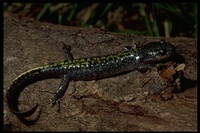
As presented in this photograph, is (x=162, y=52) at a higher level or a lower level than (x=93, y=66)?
higher

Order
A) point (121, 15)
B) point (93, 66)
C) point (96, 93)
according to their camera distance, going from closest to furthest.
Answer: point (96, 93)
point (93, 66)
point (121, 15)

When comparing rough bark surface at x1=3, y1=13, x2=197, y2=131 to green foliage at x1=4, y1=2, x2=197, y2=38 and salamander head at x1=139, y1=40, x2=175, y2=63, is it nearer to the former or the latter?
salamander head at x1=139, y1=40, x2=175, y2=63

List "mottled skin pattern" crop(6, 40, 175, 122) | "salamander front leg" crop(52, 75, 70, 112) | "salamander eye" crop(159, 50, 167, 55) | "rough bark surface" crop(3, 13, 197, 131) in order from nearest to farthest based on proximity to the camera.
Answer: "rough bark surface" crop(3, 13, 197, 131)
"salamander front leg" crop(52, 75, 70, 112)
"mottled skin pattern" crop(6, 40, 175, 122)
"salamander eye" crop(159, 50, 167, 55)

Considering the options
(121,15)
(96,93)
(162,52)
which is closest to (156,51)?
(162,52)

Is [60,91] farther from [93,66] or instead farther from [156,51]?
[156,51]

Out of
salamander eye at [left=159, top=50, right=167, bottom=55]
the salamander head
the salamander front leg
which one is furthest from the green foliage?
the salamander front leg

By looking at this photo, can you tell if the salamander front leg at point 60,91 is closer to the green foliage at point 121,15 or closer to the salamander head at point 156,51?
the salamander head at point 156,51

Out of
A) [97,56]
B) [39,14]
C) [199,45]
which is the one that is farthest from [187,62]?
[39,14]

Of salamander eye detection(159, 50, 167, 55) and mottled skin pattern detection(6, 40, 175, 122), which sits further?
salamander eye detection(159, 50, 167, 55)
